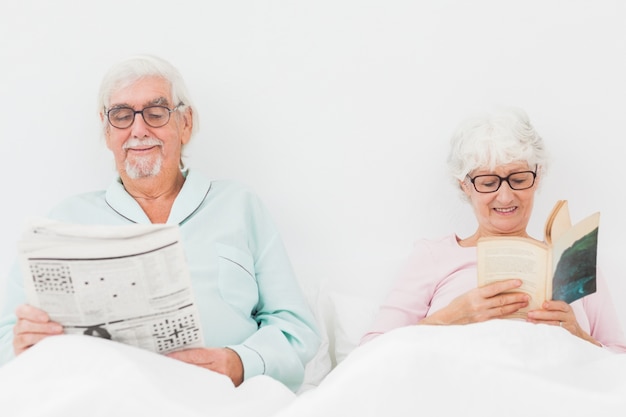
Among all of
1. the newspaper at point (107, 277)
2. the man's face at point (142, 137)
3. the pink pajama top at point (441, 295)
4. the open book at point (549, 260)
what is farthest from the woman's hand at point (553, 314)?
the man's face at point (142, 137)

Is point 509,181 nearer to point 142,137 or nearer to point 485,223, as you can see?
point 485,223

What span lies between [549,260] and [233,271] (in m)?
0.84

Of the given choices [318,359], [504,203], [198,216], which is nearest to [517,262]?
[504,203]

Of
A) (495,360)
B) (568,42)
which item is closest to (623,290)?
(568,42)

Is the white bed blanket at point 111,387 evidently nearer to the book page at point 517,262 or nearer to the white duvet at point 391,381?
the white duvet at point 391,381

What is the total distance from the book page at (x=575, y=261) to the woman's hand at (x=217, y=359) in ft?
2.60

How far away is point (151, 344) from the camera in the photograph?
1.74m

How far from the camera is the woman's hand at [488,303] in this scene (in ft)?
6.38

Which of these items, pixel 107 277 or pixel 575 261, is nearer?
pixel 107 277

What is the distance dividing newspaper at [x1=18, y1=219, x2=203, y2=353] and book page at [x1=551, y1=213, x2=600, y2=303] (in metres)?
0.86

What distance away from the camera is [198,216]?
2.26 metres

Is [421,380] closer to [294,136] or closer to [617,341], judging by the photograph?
[617,341]

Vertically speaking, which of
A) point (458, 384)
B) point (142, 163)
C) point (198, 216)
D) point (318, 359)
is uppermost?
point (142, 163)

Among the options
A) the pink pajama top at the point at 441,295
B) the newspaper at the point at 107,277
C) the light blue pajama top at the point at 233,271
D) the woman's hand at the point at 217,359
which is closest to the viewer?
the newspaper at the point at 107,277
